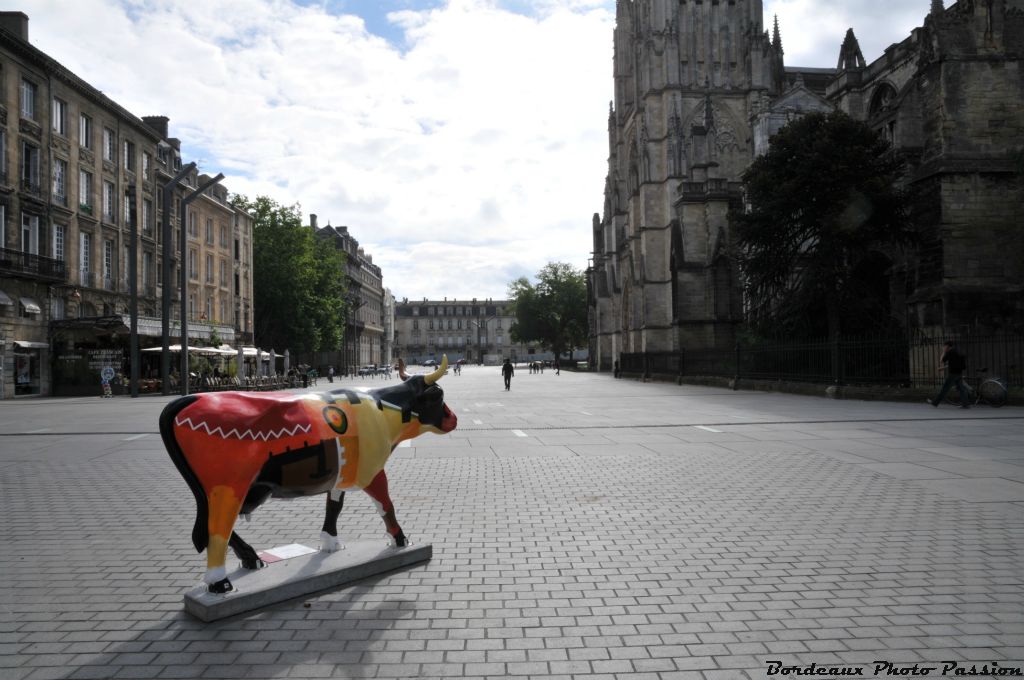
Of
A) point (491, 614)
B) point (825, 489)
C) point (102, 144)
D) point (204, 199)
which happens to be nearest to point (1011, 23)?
point (825, 489)

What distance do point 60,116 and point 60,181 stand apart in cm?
292

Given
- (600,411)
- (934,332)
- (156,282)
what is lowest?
(600,411)

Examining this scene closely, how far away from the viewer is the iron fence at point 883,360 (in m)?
18.9

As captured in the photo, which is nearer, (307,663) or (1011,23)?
(307,663)

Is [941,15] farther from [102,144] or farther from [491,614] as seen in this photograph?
[102,144]

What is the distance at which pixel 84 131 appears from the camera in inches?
1336

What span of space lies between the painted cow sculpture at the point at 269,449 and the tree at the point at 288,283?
2215 inches

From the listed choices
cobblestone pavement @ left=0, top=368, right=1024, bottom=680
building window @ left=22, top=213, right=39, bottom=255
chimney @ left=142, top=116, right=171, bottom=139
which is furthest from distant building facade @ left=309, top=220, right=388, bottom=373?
cobblestone pavement @ left=0, top=368, right=1024, bottom=680

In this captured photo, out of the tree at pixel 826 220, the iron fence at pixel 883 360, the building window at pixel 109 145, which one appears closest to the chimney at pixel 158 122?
the building window at pixel 109 145

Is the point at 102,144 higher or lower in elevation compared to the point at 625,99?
lower

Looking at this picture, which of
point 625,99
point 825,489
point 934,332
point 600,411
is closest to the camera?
point 825,489

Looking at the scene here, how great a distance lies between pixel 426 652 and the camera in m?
3.40

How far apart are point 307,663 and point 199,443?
124 centimetres

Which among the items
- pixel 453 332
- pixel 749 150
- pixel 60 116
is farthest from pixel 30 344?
pixel 453 332
